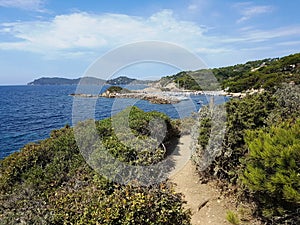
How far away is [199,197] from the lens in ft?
18.7

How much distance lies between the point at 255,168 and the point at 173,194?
53.3 inches

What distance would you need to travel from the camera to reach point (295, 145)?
3.64m

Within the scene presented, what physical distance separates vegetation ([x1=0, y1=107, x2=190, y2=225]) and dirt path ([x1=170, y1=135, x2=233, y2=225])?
0.90 meters

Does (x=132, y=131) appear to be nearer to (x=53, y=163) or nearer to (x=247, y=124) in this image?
(x=53, y=163)

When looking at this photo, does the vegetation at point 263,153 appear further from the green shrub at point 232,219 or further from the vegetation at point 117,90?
the vegetation at point 117,90

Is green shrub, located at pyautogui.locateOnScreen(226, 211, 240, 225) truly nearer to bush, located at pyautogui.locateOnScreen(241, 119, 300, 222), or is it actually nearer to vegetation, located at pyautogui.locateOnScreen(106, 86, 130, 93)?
bush, located at pyautogui.locateOnScreen(241, 119, 300, 222)

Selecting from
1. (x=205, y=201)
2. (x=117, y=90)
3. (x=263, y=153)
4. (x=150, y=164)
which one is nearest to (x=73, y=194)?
(x=150, y=164)

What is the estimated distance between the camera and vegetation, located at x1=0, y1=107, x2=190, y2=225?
365 centimetres

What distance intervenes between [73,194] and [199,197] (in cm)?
270

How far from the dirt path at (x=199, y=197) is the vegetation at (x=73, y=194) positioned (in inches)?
35.6

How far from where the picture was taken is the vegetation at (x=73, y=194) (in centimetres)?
365

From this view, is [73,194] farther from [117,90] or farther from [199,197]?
[117,90]

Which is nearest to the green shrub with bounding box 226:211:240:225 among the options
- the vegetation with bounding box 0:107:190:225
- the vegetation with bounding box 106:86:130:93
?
the vegetation with bounding box 0:107:190:225

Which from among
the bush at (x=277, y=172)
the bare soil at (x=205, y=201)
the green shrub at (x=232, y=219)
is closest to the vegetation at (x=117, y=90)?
the bare soil at (x=205, y=201)
